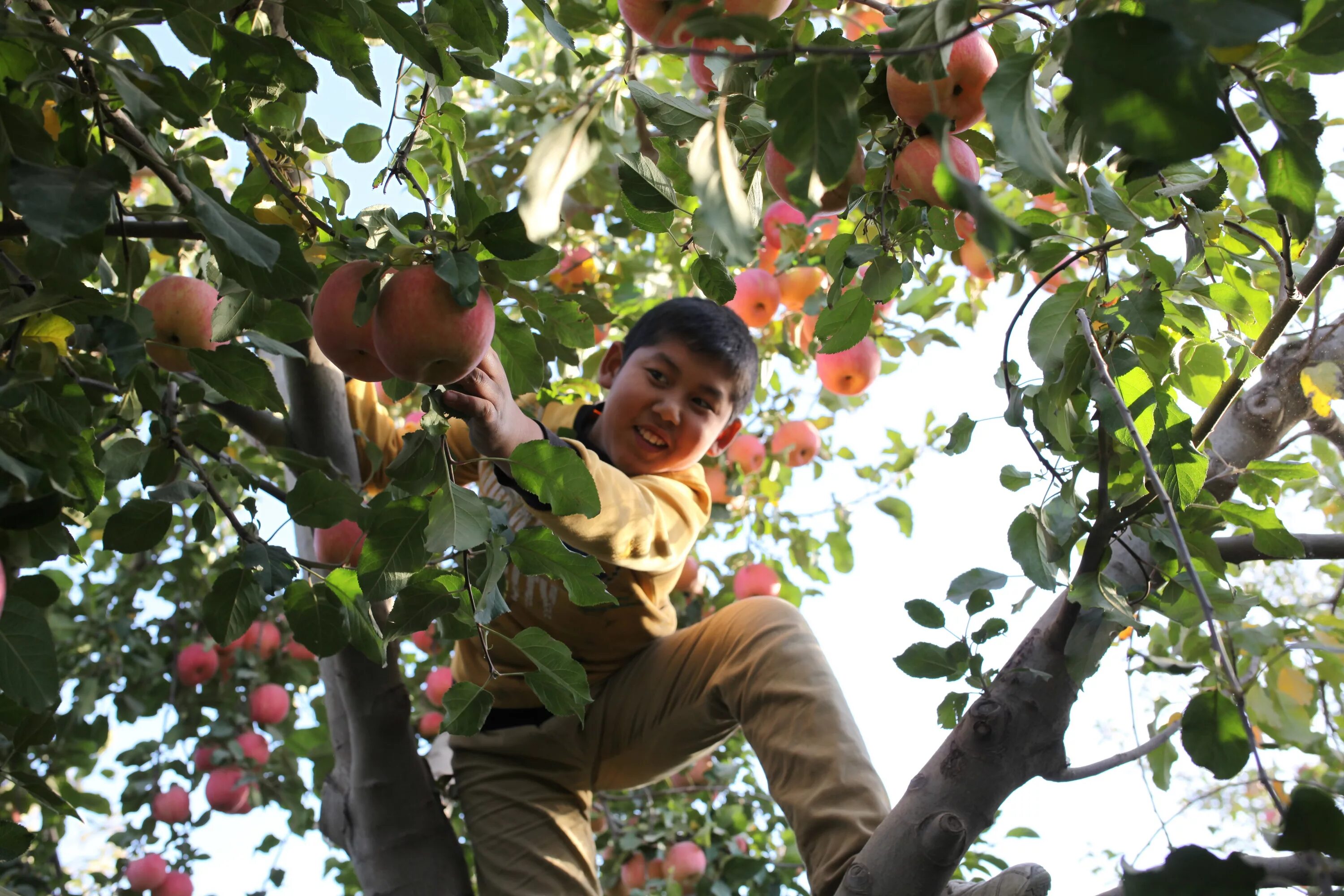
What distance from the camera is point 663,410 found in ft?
6.05

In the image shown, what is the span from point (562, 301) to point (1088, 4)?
0.67m

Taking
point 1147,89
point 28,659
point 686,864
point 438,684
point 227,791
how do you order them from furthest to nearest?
point 438,684 → point 227,791 → point 686,864 → point 28,659 → point 1147,89

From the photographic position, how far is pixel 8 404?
0.93m

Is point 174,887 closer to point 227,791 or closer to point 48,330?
point 227,791

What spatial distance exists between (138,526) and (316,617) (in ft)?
0.73

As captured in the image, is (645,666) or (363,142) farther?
(645,666)

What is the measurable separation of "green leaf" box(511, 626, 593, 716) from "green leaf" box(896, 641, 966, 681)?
1.24ft

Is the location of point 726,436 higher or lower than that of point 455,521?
higher

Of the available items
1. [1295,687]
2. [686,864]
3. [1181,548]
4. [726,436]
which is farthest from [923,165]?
[686,864]

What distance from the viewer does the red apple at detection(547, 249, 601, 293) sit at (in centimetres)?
253

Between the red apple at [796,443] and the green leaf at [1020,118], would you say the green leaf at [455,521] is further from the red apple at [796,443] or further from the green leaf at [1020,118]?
the red apple at [796,443]

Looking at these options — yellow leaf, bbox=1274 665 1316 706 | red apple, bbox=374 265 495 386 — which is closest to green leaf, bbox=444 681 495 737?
red apple, bbox=374 265 495 386

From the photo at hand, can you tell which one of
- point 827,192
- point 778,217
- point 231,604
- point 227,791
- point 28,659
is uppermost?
point 778,217

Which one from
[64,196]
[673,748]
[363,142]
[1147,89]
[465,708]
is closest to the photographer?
[1147,89]
